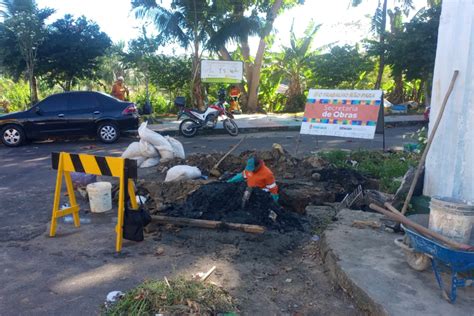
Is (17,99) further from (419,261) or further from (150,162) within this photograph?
(419,261)

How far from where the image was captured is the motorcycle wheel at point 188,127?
13.8 meters

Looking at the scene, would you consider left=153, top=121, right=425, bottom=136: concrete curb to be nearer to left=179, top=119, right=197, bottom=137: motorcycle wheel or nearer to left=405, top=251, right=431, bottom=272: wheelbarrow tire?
left=179, top=119, right=197, bottom=137: motorcycle wheel

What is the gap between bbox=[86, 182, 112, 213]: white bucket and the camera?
589 cm

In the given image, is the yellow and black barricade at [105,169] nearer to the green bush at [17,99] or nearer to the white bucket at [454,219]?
the white bucket at [454,219]

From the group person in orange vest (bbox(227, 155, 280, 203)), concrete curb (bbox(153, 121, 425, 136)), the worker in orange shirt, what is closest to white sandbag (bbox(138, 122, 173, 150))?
person in orange vest (bbox(227, 155, 280, 203))

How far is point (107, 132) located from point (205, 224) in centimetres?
Result: 850

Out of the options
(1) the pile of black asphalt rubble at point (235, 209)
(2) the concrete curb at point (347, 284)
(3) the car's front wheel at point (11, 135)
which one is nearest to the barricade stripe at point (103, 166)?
(1) the pile of black asphalt rubble at point (235, 209)

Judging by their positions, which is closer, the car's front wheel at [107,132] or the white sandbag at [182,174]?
the white sandbag at [182,174]

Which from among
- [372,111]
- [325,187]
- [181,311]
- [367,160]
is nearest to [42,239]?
[181,311]

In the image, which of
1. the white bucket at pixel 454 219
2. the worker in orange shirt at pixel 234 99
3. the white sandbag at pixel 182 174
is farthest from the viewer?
the worker in orange shirt at pixel 234 99

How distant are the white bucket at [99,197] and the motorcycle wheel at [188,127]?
7898 mm

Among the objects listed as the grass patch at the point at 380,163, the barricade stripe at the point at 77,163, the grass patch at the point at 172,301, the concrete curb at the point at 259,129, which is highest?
the barricade stripe at the point at 77,163

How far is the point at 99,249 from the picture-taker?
4.64m

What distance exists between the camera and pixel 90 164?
476 centimetres
